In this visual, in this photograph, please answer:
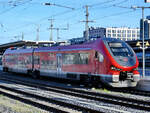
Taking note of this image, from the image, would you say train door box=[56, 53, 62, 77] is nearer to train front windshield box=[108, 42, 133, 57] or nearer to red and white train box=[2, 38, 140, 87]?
red and white train box=[2, 38, 140, 87]

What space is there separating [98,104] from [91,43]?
6700 millimetres

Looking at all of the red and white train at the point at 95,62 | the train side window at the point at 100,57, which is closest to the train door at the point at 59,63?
the red and white train at the point at 95,62

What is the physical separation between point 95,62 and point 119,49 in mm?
1712

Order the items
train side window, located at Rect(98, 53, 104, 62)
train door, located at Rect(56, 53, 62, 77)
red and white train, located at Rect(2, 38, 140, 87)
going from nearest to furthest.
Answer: red and white train, located at Rect(2, 38, 140, 87) < train side window, located at Rect(98, 53, 104, 62) < train door, located at Rect(56, 53, 62, 77)

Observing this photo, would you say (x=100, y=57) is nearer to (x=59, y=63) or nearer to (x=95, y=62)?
(x=95, y=62)

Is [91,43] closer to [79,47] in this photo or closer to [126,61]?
[79,47]

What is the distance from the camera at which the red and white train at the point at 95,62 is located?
16.4 metres

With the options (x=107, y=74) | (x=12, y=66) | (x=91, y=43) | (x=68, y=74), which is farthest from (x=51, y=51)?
(x=12, y=66)

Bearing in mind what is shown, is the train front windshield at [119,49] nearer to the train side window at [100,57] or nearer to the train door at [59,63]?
the train side window at [100,57]

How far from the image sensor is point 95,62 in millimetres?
17453

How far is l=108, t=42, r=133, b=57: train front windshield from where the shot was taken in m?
16.9

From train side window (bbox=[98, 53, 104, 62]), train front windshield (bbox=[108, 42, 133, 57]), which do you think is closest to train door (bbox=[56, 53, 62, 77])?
train side window (bbox=[98, 53, 104, 62])

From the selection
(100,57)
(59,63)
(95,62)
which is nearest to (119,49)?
(100,57)

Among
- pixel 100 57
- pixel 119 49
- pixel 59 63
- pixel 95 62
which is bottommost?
pixel 59 63
